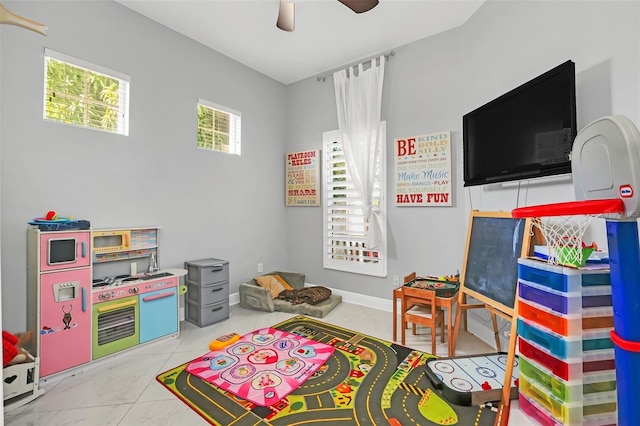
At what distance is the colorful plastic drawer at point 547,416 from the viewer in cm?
95

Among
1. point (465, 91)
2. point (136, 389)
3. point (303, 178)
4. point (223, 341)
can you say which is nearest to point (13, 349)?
point (136, 389)

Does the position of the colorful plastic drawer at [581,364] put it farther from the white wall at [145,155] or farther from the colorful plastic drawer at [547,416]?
the white wall at [145,155]

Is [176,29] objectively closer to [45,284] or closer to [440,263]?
[45,284]

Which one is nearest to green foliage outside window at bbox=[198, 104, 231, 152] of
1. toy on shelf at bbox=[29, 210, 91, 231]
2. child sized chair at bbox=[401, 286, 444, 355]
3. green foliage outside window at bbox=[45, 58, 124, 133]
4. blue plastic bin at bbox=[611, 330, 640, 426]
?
green foliage outside window at bbox=[45, 58, 124, 133]

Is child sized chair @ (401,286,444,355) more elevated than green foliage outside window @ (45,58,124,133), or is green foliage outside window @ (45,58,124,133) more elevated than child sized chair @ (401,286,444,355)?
green foliage outside window @ (45,58,124,133)

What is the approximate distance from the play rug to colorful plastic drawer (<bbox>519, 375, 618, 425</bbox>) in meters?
0.82

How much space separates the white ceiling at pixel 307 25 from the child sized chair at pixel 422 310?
2665 mm

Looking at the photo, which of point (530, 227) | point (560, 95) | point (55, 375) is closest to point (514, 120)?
point (560, 95)

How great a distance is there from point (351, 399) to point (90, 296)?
2089 millimetres

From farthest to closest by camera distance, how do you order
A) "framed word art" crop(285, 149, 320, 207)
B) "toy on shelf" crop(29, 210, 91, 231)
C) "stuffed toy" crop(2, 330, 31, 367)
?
"framed word art" crop(285, 149, 320, 207) → "toy on shelf" crop(29, 210, 91, 231) → "stuffed toy" crop(2, 330, 31, 367)

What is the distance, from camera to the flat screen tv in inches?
67.6

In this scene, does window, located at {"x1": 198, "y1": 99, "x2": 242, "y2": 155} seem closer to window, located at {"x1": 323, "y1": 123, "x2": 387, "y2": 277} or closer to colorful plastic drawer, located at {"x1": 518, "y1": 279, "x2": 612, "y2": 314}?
window, located at {"x1": 323, "y1": 123, "x2": 387, "y2": 277}

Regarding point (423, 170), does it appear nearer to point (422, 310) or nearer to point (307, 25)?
point (422, 310)

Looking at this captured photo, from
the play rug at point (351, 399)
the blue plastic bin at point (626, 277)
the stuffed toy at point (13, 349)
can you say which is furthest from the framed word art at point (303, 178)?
the blue plastic bin at point (626, 277)
